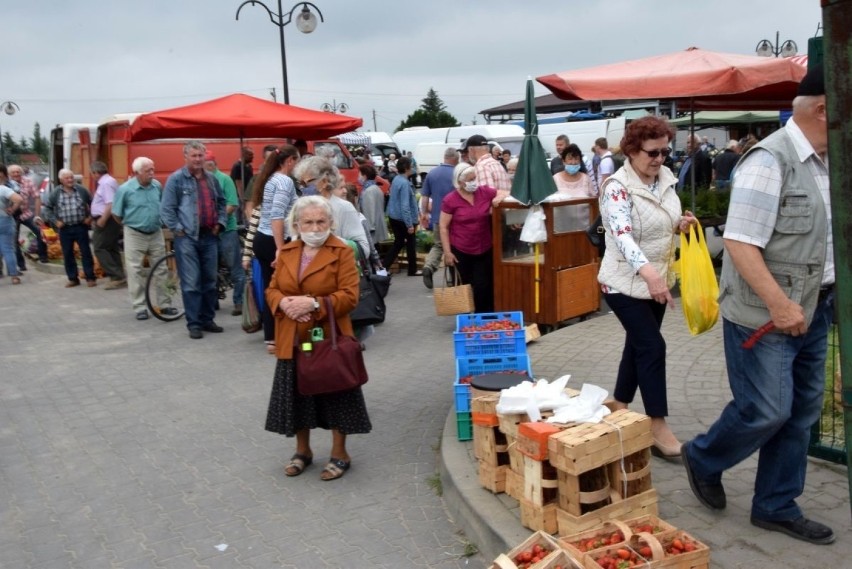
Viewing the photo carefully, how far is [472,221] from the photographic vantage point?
27.9 feet

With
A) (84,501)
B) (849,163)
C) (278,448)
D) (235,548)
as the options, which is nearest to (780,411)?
(849,163)

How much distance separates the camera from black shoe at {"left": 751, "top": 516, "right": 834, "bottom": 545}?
3.79 metres

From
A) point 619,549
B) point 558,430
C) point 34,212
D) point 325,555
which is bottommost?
point 325,555

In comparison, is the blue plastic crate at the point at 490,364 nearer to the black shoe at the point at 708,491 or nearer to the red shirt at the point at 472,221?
the black shoe at the point at 708,491

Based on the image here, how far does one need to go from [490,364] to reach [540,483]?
1.98m

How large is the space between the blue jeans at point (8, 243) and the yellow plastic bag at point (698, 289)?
1302 centimetres

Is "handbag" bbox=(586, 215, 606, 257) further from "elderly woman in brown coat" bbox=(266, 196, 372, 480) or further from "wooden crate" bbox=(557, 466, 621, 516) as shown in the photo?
"wooden crate" bbox=(557, 466, 621, 516)

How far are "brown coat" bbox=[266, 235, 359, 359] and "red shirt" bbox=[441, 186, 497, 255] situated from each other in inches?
132

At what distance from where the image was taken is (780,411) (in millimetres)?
3641

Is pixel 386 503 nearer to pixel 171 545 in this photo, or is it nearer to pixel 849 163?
pixel 171 545

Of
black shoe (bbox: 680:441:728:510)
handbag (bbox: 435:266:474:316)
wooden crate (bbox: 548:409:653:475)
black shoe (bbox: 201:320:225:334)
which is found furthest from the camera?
black shoe (bbox: 201:320:225:334)

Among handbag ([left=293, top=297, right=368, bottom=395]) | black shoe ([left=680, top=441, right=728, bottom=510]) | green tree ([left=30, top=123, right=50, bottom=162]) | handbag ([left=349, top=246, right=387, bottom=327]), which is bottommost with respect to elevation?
black shoe ([left=680, top=441, right=728, bottom=510])

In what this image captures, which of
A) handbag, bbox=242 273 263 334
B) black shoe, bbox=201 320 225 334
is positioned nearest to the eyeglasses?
handbag, bbox=242 273 263 334

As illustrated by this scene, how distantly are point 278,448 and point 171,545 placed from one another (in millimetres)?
1489
